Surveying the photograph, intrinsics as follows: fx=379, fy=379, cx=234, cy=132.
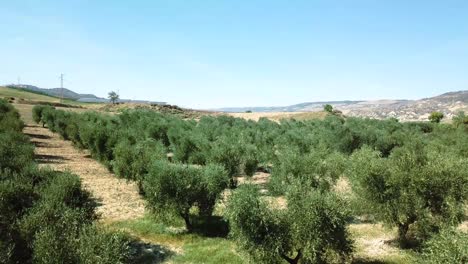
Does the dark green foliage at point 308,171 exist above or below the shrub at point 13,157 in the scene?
below

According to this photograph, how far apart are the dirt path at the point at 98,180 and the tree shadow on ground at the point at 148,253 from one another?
21.3 feet

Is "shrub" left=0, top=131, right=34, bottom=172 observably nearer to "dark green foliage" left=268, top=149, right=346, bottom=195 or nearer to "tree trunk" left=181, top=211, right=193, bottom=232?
"tree trunk" left=181, top=211, right=193, bottom=232

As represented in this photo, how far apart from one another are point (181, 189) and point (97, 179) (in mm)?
23461

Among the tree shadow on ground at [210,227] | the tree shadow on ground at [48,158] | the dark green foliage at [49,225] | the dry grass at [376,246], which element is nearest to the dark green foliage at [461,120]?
the dry grass at [376,246]

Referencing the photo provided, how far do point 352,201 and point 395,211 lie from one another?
3.91 m

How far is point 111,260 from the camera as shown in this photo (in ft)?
68.2

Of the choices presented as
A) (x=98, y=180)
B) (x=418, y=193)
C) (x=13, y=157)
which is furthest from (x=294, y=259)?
(x=98, y=180)

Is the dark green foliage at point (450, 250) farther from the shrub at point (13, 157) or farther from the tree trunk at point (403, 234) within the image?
the shrub at point (13, 157)

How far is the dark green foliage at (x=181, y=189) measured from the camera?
109 feet

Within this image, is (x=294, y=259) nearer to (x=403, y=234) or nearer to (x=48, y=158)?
(x=403, y=234)

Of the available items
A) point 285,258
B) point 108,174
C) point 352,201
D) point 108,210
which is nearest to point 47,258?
point 285,258

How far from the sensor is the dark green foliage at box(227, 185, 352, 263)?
24.3 m

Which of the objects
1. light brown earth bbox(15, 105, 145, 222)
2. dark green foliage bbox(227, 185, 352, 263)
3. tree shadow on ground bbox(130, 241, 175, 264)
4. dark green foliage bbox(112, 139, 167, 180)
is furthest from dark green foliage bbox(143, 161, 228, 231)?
dark green foliage bbox(227, 185, 352, 263)

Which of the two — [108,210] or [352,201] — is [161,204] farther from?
[352,201]
